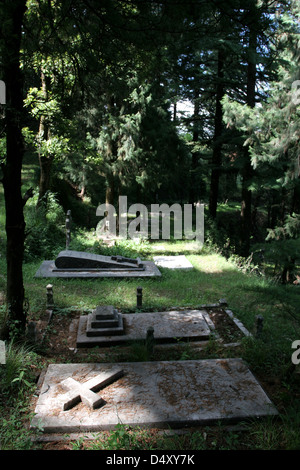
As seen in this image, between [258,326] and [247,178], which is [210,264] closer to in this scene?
[247,178]

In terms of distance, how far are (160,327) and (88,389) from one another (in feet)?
7.46

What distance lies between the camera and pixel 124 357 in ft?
16.5

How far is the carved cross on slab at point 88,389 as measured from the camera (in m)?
3.73

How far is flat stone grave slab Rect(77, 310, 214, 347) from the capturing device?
18.2 feet

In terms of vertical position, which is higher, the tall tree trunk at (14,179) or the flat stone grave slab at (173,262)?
the tall tree trunk at (14,179)

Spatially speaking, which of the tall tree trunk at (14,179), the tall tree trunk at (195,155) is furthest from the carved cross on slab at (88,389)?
the tall tree trunk at (195,155)

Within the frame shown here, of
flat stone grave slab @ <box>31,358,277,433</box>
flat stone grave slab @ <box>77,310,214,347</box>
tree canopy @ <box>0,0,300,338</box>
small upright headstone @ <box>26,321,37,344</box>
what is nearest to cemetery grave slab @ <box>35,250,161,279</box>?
flat stone grave slab @ <box>77,310,214,347</box>

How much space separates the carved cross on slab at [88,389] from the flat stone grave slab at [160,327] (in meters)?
1.23

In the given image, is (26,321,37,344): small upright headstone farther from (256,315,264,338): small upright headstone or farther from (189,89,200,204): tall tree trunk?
(189,89,200,204): tall tree trunk

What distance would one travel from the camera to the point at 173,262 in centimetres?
1123

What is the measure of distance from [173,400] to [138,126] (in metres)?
11.9

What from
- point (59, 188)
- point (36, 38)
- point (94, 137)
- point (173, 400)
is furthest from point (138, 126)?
point (173, 400)

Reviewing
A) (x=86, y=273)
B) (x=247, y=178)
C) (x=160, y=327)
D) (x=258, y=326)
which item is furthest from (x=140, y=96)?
(x=258, y=326)

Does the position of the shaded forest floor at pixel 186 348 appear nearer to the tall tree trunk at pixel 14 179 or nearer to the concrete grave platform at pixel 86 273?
the concrete grave platform at pixel 86 273
